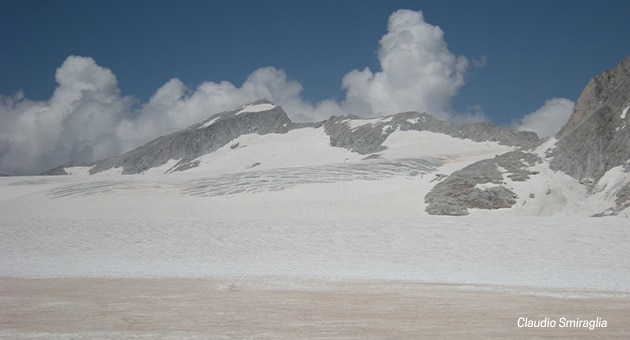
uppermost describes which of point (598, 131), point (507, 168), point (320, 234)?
point (598, 131)

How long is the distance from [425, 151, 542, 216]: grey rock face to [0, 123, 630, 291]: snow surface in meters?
0.66

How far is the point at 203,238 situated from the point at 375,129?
59163 mm

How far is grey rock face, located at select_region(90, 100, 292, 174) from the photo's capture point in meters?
101

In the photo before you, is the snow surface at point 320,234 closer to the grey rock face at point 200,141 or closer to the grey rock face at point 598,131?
the grey rock face at point 598,131

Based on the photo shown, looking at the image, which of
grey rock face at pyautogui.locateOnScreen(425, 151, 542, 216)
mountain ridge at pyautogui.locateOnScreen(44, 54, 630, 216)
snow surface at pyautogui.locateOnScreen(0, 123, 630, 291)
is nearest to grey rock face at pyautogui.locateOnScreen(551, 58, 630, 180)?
mountain ridge at pyautogui.locateOnScreen(44, 54, 630, 216)

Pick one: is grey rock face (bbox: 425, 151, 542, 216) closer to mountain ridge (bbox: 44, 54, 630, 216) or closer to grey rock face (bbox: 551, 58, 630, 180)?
mountain ridge (bbox: 44, 54, 630, 216)

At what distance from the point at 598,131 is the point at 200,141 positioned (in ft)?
270

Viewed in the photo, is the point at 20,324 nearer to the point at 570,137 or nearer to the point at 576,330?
the point at 576,330

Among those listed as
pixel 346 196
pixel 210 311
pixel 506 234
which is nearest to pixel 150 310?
pixel 210 311

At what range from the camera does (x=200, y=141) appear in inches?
4033

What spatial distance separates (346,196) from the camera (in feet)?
107

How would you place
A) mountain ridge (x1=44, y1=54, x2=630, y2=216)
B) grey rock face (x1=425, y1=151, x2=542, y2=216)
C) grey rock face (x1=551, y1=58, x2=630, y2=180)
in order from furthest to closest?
grey rock face (x1=551, y1=58, x2=630, y2=180)
grey rock face (x1=425, y1=151, x2=542, y2=216)
mountain ridge (x1=44, y1=54, x2=630, y2=216)

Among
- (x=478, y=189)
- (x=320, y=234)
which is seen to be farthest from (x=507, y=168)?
(x=320, y=234)

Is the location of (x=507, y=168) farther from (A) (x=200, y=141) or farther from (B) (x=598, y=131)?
(A) (x=200, y=141)
